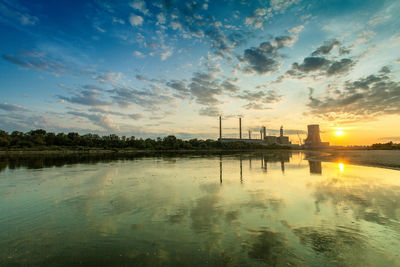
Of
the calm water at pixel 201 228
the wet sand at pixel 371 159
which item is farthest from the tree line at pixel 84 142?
the calm water at pixel 201 228

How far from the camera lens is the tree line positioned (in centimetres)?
12744

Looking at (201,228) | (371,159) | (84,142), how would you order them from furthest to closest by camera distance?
(84,142)
(371,159)
(201,228)

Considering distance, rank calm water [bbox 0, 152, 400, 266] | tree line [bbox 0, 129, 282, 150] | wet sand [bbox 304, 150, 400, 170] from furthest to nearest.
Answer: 1. tree line [bbox 0, 129, 282, 150]
2. wet sand [bbox 304, 150, 400, 170]
3. calm water [bbox 0, 152, 400, 266]

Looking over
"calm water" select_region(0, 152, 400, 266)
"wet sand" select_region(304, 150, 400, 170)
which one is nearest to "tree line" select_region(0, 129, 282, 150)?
"wet sand" select_region(304, 150, 400, 170)

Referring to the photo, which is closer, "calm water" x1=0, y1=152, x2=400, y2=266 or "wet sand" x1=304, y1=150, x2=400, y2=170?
"calm water" x1=0, y1=152, x2=400, y2=266

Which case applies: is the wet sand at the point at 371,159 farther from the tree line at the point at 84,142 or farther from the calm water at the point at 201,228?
the tree line at the point at 84,142

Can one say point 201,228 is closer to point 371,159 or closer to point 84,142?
point 371,159

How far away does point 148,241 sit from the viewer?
8.82 meters

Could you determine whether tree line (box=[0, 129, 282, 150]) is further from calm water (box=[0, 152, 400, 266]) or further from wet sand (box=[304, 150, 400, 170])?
calm water (box=[0, 152, 400, 266])

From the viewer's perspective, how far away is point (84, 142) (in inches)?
6152

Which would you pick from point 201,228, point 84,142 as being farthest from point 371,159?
point 84,142

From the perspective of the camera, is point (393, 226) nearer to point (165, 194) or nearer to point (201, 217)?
point (201, 217)

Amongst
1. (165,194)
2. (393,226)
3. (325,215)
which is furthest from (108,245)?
(393,226)

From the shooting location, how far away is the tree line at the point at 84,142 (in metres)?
127
